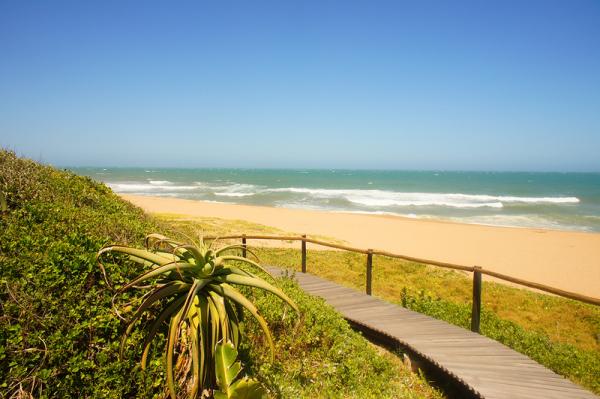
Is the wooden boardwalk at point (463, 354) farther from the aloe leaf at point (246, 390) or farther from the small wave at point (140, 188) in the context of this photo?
the small wave at point (140, 188)

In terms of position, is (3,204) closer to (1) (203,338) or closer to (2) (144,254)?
(2) (144,254)

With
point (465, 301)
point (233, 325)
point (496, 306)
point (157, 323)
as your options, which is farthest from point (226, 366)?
point (496, 306)

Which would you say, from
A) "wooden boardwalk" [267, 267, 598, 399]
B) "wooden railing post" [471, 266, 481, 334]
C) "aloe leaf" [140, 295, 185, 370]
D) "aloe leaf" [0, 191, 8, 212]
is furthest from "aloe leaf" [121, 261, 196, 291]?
"wooden railing post" [471, 266, 481, 334]

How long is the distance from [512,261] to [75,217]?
19.4 meters

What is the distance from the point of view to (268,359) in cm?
433

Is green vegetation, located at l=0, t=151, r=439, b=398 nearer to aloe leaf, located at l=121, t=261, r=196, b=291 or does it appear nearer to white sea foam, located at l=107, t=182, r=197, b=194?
aloe leaf, located at l=121, t=261, r=196, b=291

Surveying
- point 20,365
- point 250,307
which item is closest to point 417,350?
point 250,307

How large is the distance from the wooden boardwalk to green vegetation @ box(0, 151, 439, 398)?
1.98ft

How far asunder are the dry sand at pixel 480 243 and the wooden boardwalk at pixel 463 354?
9.95 metres

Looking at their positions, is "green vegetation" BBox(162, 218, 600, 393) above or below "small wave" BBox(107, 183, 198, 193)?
below

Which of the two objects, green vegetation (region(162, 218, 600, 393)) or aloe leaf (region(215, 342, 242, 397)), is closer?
aloe leaf (region(215, 342, 242, 397))

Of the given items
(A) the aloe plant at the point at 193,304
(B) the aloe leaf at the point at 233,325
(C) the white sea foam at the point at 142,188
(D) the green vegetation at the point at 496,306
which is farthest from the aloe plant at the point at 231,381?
(C) the white sea foam at the point at 142,188

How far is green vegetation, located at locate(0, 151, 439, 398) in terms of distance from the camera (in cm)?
270

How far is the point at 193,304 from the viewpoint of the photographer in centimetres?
290
